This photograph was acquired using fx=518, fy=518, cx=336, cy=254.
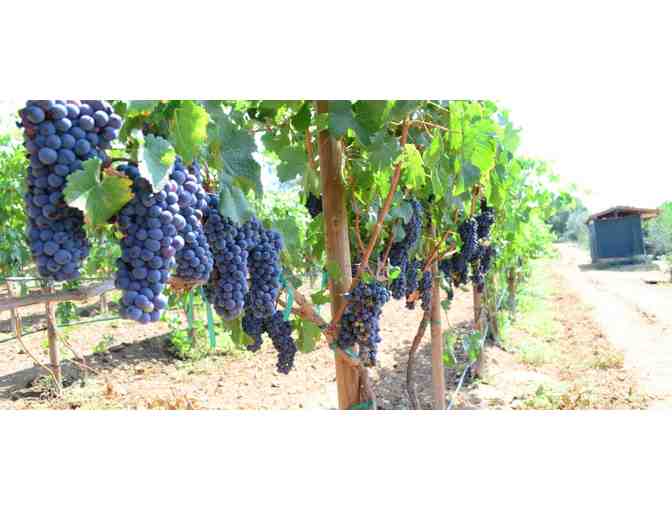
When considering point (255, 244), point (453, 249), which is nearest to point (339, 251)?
point (255, 244)

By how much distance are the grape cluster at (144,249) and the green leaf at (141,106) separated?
0.16 m

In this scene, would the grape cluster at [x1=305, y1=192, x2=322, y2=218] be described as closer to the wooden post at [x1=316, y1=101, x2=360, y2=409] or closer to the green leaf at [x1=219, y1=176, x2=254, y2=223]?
the wooden post at [x1=316, y1=101, x2=360, y2=409]

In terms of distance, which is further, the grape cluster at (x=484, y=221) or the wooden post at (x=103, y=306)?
the wooden post at (x=103, y=306)

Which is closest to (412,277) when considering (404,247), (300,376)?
(404,247)

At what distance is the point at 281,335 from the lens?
189 cm

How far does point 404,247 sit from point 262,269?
1.15 m

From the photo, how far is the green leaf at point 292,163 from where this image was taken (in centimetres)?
196

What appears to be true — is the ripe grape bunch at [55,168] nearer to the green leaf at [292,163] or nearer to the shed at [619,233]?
the green leaf at [292,163]

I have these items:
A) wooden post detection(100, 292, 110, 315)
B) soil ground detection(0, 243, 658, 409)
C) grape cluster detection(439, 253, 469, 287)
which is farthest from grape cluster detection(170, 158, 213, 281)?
wooden post detection(100, 292, 110, 315)

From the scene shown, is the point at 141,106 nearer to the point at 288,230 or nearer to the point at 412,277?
the point at 288,230

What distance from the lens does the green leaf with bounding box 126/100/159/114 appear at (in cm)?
96

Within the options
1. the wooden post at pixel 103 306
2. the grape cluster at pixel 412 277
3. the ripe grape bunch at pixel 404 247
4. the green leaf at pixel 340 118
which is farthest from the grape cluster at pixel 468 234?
the wooden post at pixel 103 306
